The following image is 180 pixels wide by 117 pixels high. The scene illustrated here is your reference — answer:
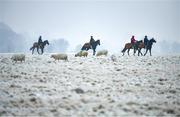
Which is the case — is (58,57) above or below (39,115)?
above

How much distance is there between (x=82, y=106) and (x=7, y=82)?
666cm

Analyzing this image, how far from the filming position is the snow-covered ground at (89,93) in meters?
10.7

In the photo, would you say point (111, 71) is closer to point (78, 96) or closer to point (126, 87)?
point (126, 87)

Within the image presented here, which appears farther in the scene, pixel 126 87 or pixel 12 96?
pixel 126 87

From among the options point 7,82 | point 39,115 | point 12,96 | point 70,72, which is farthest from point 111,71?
point 39,115

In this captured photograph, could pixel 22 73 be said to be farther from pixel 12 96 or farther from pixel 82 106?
pixel 82 106

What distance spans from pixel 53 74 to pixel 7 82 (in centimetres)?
341

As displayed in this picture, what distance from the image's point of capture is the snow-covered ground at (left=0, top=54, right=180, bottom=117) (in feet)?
35.2

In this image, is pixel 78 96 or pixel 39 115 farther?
pixel 78 96

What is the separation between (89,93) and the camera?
42.8ft

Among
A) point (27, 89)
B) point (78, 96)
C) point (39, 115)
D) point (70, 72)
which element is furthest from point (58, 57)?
point (39, 115)

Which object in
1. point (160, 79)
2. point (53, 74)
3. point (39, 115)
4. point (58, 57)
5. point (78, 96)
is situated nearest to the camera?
point (39, 115)

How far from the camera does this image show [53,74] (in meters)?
18.4

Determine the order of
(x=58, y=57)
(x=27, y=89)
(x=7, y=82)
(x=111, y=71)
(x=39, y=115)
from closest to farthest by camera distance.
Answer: (x=39, y=115) → (x=27, y=89) → (x=7, y=82) → (x=111, y=71) → (x=58, y=57)
